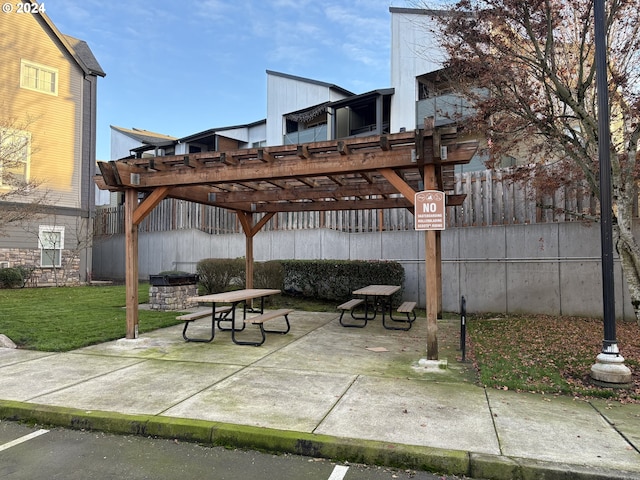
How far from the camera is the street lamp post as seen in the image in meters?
4.91

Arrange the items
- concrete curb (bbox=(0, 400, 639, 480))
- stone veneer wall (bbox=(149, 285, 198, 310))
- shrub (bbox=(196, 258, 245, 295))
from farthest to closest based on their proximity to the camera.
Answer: shrub (bbox=(196, 258, 245, 295)) → stone veneer wall (bbox=(149, 285, 198, 310)) → concrete curb (bbox=(0, 400, 639, 480))

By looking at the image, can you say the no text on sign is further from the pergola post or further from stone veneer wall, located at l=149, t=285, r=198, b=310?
stone veneer wall, located at l=149, t=285, r=198, b=310

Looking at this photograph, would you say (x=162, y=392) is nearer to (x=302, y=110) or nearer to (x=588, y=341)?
(x=588, y=341)

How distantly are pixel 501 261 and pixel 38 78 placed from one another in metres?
18.1

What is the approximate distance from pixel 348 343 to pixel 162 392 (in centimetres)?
346

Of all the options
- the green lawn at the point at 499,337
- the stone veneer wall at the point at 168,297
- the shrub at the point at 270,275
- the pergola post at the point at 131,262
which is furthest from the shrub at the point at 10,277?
the pergola post at the point at 131,262

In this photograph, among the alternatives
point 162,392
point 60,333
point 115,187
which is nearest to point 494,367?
point 162,392

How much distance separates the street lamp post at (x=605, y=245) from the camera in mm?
4906

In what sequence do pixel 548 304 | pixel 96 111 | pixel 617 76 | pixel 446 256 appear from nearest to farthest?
pixel 617 76 → pixel 548 304 → pixel 446 256 → pixel 96 111

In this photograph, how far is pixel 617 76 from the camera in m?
6.96

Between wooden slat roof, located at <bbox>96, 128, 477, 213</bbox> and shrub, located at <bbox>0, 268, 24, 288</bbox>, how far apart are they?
408 inches

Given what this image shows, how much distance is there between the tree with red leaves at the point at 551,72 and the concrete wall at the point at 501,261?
2.03 metres

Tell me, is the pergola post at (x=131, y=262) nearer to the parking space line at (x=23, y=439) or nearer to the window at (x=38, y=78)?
the parking space line at (x=23, y=439)

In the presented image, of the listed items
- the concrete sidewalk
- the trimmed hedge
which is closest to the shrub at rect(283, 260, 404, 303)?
the trimmed hedge
